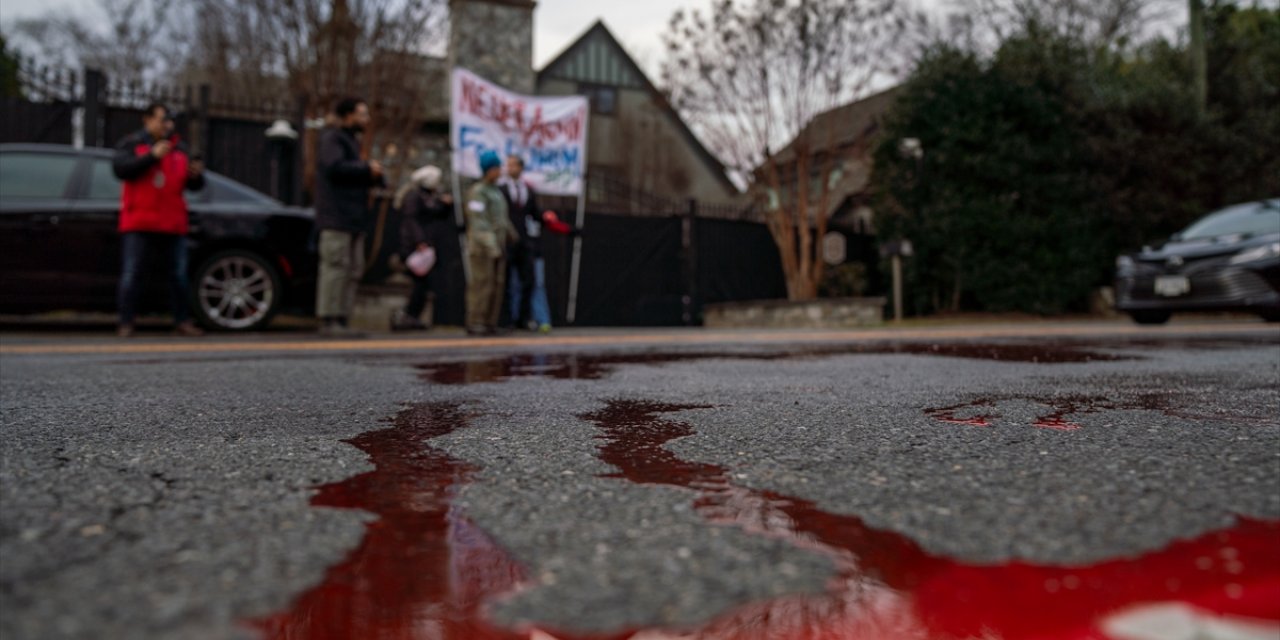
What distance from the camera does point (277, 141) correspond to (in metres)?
10.9

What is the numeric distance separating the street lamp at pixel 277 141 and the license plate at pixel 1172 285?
9856 mm

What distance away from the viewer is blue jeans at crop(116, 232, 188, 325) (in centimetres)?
670

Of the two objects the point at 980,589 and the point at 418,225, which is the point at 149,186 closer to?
the point at 418,225

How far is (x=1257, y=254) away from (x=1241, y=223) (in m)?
0.94

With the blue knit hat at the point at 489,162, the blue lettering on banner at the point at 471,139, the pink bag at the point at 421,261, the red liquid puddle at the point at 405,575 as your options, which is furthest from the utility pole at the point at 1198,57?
the red liquid puddle at the point at 405,575

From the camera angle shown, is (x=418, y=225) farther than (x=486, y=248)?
Yes

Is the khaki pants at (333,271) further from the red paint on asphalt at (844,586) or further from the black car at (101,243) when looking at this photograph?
the red paint on asphalt at (844,586)

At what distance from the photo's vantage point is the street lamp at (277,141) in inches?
417

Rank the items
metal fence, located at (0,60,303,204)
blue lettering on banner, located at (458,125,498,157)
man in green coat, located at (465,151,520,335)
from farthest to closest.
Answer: blue lettering on banner, located at (458,125,498,157), metal fence, located at (0,60,303,204), man in green coat, located at (465,151,520,335)

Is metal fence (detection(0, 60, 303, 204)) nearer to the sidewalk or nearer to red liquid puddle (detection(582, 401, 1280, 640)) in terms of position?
the sidewalk

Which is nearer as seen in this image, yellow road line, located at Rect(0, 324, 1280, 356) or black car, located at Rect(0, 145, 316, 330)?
yellow road line, located at Rect(0, 324, 1280, 356)

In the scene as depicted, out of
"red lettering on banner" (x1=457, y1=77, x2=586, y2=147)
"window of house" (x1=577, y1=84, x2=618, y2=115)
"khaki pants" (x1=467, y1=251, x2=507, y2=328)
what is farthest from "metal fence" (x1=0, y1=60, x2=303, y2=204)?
"window of house" (x1=577, y1=84, x2=618, y2=115)

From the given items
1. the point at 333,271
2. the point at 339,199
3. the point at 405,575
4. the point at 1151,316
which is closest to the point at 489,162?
the point at 339,199

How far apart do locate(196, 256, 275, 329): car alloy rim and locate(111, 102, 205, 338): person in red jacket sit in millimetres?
423
